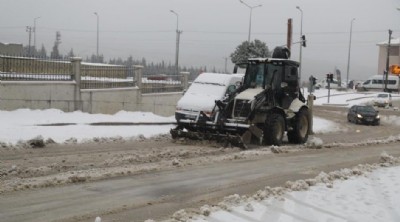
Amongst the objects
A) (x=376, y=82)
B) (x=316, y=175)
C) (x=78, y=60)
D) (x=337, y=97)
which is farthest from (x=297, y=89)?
(x=376, y=82)

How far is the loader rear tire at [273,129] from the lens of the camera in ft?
60.3

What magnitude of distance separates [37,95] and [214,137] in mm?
8542

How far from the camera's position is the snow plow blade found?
1712cm

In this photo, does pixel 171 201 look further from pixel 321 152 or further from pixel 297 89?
pixel 297 89

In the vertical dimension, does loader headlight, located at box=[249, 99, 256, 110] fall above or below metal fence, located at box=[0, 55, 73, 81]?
below

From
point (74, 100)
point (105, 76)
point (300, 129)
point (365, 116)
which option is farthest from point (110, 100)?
point (365, 116)

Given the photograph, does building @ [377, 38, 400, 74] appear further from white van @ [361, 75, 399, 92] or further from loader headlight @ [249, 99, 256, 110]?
loader headlight @ [249, 99, 256, 110]

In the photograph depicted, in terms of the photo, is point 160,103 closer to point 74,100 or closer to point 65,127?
point 74,100

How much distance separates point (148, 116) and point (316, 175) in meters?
14.5

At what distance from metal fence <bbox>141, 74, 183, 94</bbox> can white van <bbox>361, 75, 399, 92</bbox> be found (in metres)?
59.4

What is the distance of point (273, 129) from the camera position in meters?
18.4

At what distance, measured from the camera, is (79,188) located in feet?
32.8

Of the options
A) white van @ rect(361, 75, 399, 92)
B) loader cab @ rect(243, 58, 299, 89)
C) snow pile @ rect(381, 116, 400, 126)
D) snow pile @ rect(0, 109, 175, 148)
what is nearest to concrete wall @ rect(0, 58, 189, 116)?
snow pile @ rect(0, 109, 175, 148)

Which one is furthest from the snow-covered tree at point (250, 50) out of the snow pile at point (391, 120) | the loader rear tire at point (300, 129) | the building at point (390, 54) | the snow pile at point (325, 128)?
the building at point (390, 54)
